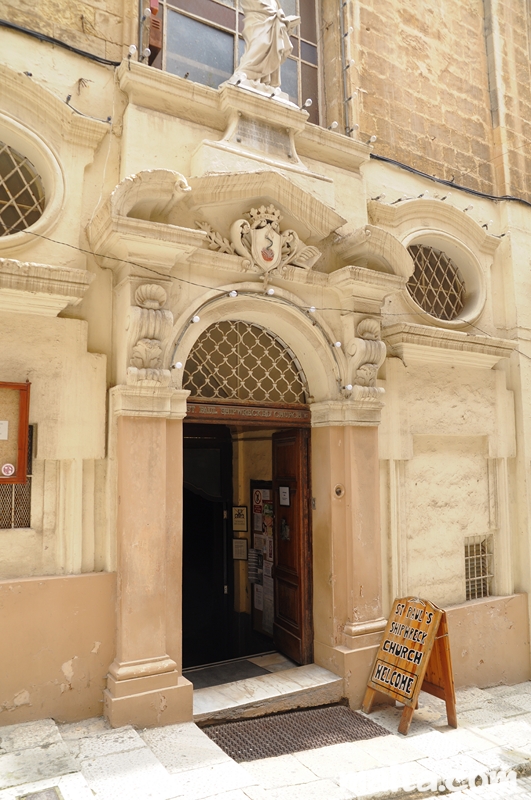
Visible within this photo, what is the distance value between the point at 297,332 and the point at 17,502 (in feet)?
9.56

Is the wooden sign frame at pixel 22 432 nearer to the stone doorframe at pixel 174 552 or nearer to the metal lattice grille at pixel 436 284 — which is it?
the stone doorframe at pixel 174 552

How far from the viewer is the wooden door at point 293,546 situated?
612 centimetres

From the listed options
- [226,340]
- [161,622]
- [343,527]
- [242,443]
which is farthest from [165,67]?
[161,622]

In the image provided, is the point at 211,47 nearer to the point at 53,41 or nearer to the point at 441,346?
the point at 53,41

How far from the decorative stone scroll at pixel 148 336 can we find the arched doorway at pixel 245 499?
718mm

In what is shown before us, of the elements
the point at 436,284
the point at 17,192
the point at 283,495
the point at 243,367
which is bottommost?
the point at 283,495

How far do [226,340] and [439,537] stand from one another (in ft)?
10.8

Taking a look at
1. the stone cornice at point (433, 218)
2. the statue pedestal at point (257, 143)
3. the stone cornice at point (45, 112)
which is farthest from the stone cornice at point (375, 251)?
the stone cornice at point (45, 112)

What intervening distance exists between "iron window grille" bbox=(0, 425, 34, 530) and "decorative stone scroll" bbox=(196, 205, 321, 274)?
229 cm

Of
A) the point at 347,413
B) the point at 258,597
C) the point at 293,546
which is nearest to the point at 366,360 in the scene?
the point at 347,413

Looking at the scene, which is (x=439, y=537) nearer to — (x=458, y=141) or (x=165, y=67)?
(x=458, y=141)

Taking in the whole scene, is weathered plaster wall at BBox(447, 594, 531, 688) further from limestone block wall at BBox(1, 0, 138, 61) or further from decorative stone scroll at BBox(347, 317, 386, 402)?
limestone block wall at BBox(1, 0, 138, 61)

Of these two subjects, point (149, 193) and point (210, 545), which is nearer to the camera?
point (149, 193)

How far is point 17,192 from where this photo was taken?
504 cm
